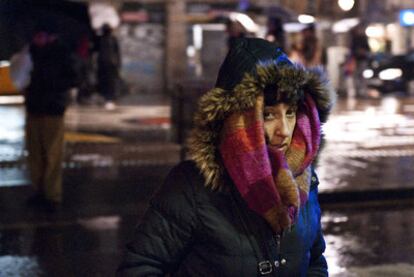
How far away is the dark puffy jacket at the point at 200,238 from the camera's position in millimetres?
2688

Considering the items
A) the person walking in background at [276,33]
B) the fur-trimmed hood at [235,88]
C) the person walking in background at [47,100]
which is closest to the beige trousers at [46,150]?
the person walking in background at [47,100]

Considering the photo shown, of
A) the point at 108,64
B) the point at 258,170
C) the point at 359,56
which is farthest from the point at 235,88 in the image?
the point at 359,56

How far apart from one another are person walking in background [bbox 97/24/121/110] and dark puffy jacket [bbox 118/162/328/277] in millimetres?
17945

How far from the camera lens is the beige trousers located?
859 centimetres

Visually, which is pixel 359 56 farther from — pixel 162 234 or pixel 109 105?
pixel 162 234

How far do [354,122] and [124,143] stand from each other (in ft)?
19.8

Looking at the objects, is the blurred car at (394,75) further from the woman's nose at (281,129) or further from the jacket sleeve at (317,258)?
the woman's nose at (281,129)

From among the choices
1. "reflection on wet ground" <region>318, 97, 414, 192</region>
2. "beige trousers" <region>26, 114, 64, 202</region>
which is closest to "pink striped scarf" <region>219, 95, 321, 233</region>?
"reflection on wet ground" <region>318, 97, 414, 192</region>

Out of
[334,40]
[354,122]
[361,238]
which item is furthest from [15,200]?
[334,40]

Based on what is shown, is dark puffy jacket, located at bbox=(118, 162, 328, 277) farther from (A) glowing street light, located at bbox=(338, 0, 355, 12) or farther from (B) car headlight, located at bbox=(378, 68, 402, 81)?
(A) glowing street light, located at bbox=(338, 0, 355, 12)

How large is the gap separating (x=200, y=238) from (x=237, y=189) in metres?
0.21

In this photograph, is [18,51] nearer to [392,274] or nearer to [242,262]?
[392,274]

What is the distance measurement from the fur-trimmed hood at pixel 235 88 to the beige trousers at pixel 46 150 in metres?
5.98

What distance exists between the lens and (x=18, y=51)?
8.57 meters
